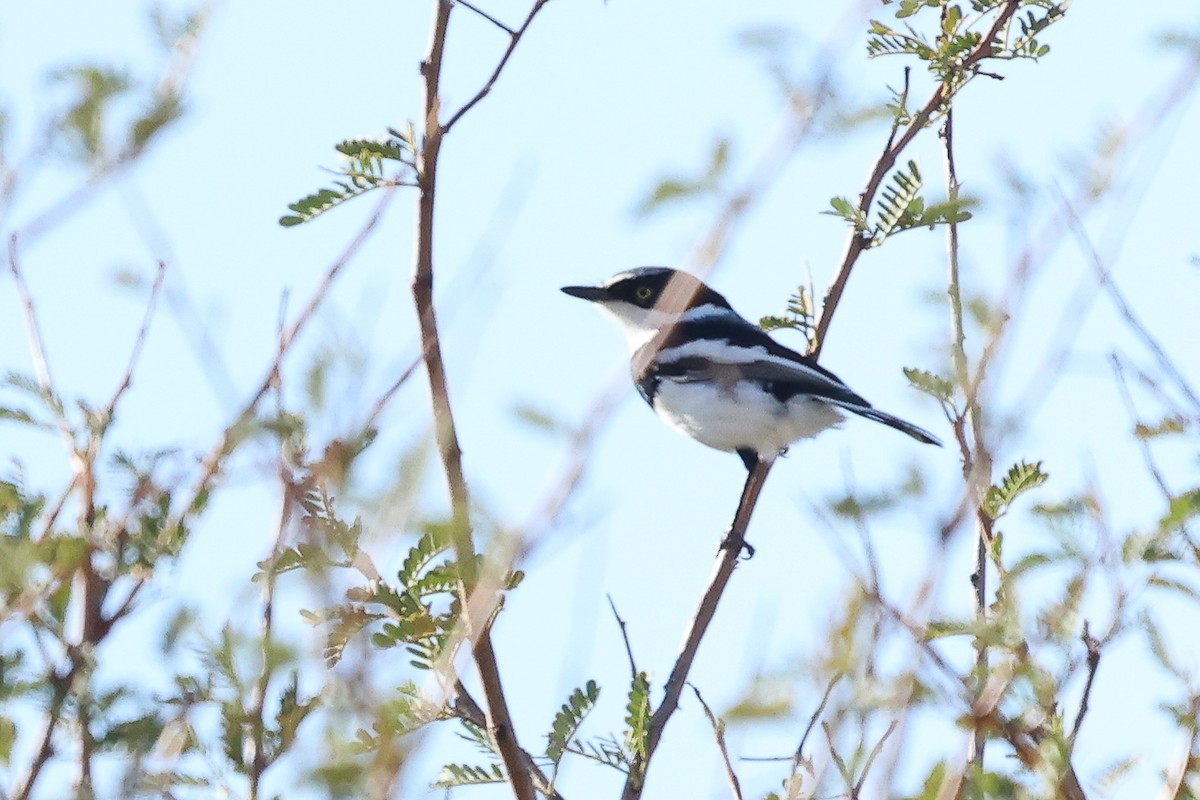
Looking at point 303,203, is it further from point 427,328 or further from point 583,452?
point 583,452

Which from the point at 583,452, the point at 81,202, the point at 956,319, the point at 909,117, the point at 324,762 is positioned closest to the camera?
the point at 583,452

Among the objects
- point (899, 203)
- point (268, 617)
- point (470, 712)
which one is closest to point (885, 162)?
point (899, 203)

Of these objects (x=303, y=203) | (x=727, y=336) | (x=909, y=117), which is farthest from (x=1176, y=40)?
(x=727, y=336)

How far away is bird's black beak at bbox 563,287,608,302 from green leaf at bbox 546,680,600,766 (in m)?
4.39

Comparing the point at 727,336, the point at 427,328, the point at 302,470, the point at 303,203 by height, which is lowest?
the point at 302,470

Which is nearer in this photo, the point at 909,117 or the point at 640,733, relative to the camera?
the point at 640,733

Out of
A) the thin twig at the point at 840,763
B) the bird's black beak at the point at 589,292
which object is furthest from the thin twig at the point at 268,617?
the bird's black beak at the point at 589,292

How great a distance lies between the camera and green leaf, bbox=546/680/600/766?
139 inches

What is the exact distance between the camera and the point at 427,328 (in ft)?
9.32

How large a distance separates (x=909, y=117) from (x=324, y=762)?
9.28ft

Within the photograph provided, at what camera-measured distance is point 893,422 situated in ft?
20.4

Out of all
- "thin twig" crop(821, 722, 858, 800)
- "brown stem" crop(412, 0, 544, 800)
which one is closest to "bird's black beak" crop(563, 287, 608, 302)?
"brown stem" crop(412, 0, 544, 800)

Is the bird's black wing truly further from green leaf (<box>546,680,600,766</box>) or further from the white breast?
green leaf (<box>546,680,600,766</box>)

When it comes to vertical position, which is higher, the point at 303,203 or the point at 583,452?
the point at 303,203
